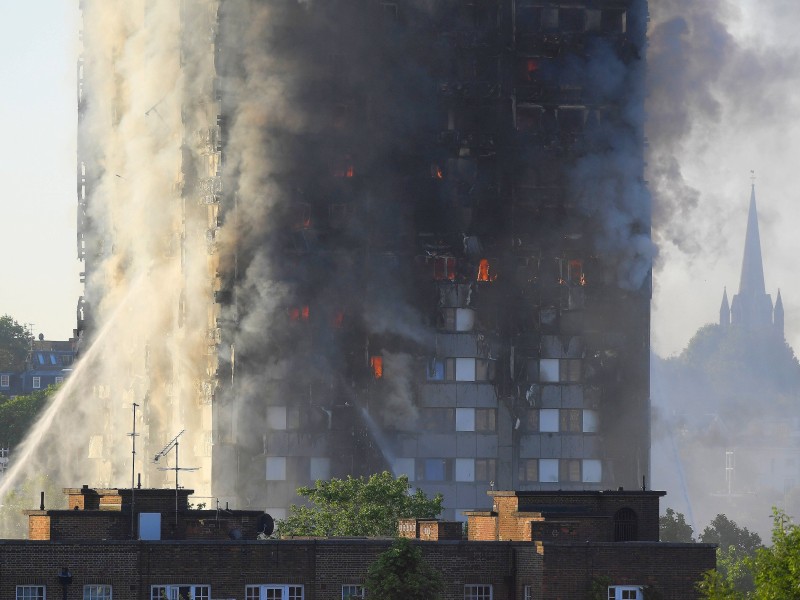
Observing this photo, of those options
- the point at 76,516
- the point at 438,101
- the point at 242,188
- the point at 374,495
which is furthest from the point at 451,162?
the point at 76,516

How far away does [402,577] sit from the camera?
9350 cm

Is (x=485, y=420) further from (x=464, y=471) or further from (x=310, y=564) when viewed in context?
(x=310, y=564)

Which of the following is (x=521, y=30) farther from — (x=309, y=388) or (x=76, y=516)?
(x=76, y=516)

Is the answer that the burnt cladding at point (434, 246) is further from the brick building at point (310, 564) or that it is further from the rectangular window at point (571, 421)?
the brick building at point (310, 564)

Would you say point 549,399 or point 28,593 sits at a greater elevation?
point 549,399

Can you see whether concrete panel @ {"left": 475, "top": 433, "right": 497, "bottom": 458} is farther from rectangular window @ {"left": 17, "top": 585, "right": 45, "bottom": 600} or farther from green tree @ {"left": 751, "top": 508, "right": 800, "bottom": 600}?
green tree @ {"left": 751, "top": 508, "right": 800, "bottom": 600}

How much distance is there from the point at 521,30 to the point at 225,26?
80.3 feet

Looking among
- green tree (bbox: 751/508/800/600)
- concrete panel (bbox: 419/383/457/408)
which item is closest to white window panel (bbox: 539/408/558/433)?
concrete panel (bbox: 419/383/457/408)

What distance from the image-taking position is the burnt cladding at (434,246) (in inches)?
7470

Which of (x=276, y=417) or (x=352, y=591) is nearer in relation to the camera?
A: (x=352, y=591)

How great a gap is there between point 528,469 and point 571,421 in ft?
18.3

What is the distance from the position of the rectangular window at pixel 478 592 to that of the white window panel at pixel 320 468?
92.5 meters

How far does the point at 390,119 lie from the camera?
637 ft

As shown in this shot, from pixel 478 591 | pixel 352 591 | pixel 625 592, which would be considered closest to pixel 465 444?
pixel 478 591
